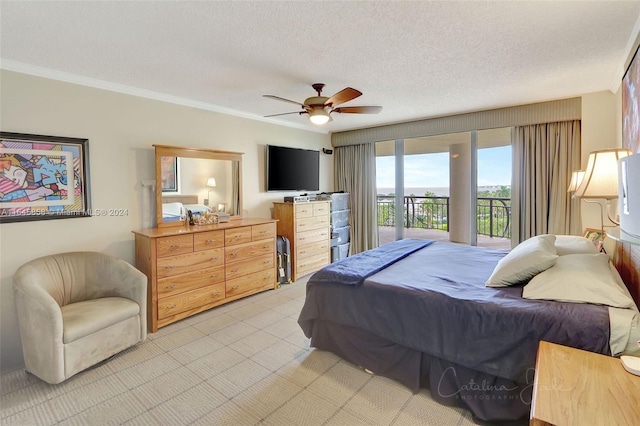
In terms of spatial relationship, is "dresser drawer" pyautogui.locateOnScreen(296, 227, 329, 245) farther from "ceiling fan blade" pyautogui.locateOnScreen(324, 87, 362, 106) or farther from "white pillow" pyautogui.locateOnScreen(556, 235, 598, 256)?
"white pillow" pyautogui.locateOnScreen(556, 235, 598, 256)

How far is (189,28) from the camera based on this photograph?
2.08 metres

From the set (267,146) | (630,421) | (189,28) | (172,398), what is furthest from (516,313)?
(267,146)

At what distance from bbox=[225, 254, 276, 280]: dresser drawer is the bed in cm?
139

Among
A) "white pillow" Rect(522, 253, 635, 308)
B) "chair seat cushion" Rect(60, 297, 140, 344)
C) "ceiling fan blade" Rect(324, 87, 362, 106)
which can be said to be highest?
"ceiling fan blade" Rect(324, 87, 362, 106)

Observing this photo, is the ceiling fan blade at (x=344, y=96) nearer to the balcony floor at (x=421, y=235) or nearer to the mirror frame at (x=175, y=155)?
the mirror frame at (x=175, y=155)

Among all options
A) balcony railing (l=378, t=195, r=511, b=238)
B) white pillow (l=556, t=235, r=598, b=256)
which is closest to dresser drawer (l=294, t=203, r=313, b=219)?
balcony railing (l=378, t=195, r=511, b=238)

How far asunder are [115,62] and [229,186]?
1.96m

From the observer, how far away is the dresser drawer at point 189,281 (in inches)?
125

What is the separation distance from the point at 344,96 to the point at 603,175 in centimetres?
190

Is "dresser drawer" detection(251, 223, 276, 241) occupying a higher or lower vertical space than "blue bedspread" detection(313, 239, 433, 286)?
higher

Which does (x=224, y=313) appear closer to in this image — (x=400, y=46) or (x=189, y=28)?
(x=189, y=28)

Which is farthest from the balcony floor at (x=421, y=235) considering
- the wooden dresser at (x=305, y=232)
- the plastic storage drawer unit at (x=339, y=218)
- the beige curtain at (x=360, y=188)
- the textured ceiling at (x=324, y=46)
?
the textured ceiling at (x=324, y=46)

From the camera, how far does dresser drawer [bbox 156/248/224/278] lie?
10.4 ft

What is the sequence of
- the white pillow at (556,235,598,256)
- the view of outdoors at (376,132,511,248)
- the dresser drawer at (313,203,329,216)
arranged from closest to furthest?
the white pillow at (556,235,598,256), the view of outdoors at (376,132,511,248), the dresser drawer at (313,203,329,216)
